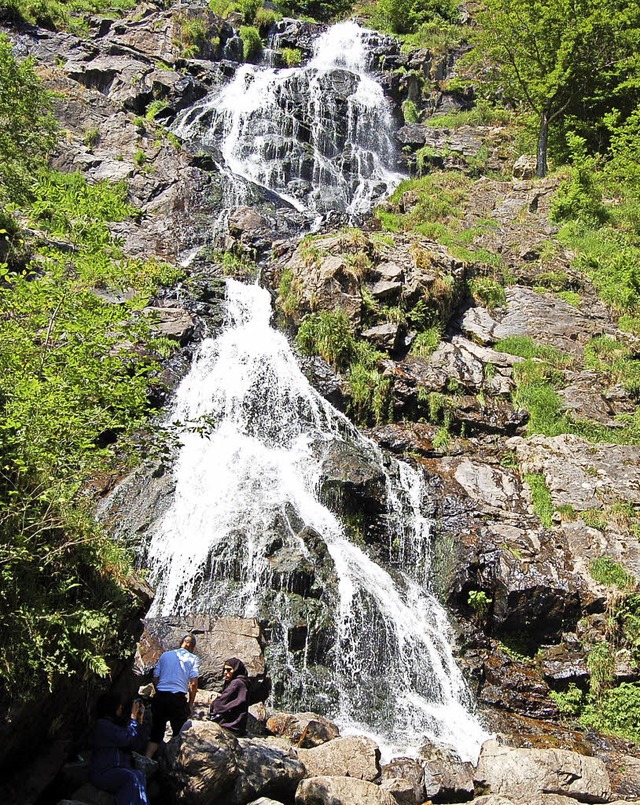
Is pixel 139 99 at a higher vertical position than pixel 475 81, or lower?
lower

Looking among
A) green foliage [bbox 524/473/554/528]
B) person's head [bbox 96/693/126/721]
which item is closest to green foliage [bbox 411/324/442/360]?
green foliage [bbox 524/473/554/528]

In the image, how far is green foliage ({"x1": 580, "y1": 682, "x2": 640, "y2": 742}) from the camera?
408 inches

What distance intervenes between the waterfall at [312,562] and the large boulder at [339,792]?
292 centimetres

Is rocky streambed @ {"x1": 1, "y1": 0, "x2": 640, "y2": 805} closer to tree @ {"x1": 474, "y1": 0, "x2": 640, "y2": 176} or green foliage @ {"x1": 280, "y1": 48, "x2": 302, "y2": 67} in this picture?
tree @ {"x1": 474, "y1": 0, "x2": 640, "y2": 176}

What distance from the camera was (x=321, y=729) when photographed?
834cm

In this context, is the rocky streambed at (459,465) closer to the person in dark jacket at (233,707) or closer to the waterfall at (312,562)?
the person in dark jacket at (233,707)

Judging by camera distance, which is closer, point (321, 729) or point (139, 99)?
point (321, 729)

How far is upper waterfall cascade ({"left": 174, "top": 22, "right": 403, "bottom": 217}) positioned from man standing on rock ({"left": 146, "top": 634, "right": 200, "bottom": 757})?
66.8ft

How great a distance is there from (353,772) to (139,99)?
3132 cm

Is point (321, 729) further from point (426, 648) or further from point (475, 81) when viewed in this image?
point (475, 81)

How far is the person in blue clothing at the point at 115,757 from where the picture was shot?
5262mm

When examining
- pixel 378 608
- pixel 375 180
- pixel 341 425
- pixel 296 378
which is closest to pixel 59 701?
pixel 378 608

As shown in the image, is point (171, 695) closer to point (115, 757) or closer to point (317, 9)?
point (115, 757)

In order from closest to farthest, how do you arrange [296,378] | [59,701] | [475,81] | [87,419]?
1. [59,701]
2. [87,419]
3. [296,378]
4. [475,81]
